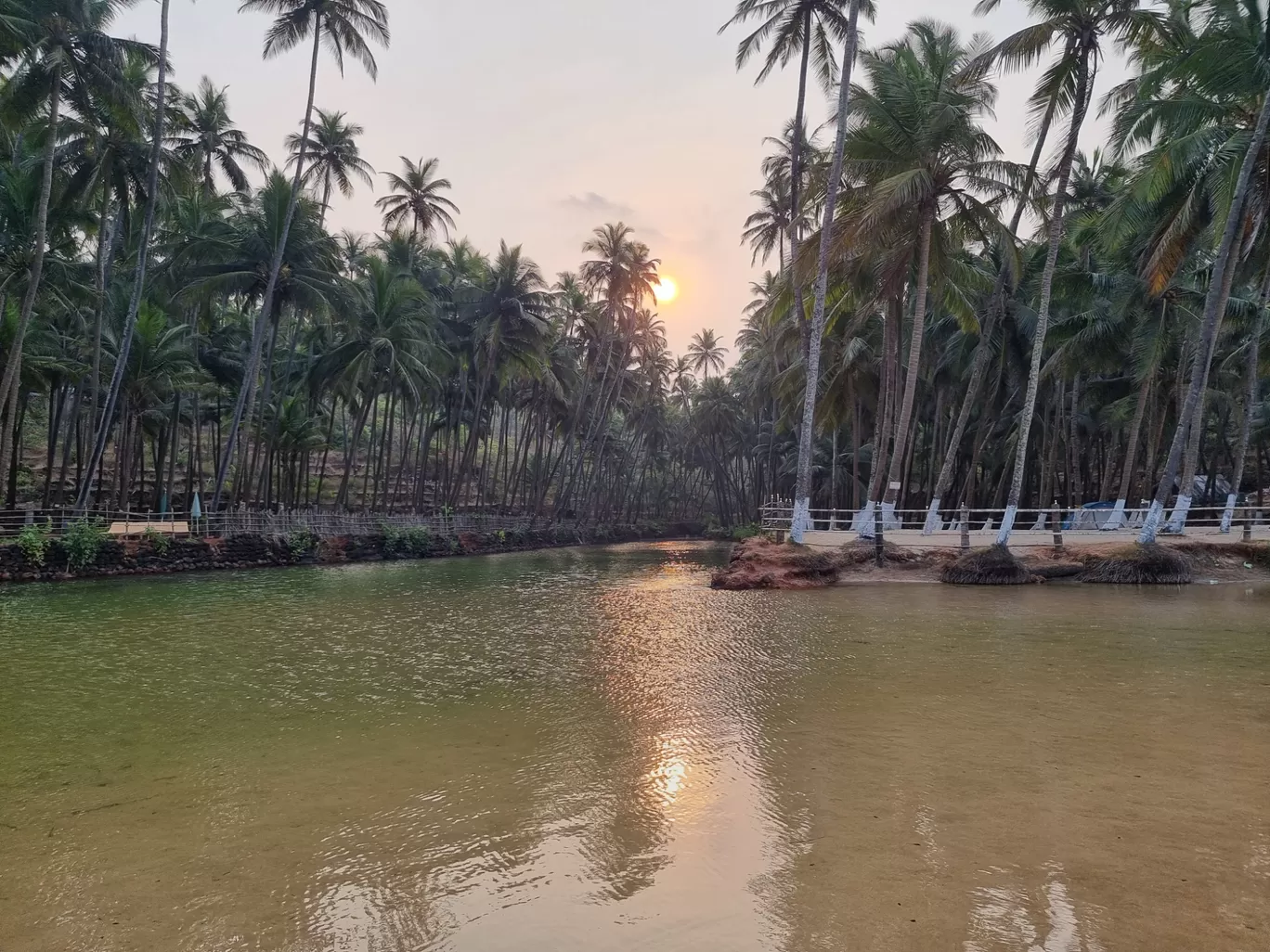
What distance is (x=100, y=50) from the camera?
61.6ft

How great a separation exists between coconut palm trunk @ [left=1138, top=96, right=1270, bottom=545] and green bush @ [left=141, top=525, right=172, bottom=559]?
2522 cm

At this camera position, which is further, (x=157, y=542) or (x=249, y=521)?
(x=249, y=521)

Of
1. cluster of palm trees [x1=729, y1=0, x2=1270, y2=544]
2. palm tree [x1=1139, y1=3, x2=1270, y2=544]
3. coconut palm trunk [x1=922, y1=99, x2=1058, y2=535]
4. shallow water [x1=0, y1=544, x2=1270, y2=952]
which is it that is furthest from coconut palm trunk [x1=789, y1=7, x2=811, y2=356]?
shallow water [x1=0, y1=544, x2=1270, y2=952]

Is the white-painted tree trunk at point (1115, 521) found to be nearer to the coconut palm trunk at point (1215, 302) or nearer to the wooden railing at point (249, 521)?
the coconut palm trunk at point (1215, 302)

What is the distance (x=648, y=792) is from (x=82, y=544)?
65.7 ft

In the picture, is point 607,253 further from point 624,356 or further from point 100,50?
point 100,50

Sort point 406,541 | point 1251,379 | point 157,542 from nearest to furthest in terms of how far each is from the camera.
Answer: point 1251,379
point 157,542
point 406,541

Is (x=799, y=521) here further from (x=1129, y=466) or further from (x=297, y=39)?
(x=297, y=39)

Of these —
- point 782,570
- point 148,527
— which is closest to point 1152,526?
point 782,570

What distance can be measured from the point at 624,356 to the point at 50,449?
87.5ft

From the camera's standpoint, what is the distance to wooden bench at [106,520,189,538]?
2136cm

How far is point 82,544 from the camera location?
18.8 m

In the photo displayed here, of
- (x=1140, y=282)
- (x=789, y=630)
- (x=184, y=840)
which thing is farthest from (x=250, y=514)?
(x=1140, y=282)

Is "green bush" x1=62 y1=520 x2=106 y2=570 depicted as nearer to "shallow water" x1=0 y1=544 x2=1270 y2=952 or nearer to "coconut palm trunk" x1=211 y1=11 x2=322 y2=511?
"coconut palm trunk" x1=211 y1=11 x2=322 y2=511
